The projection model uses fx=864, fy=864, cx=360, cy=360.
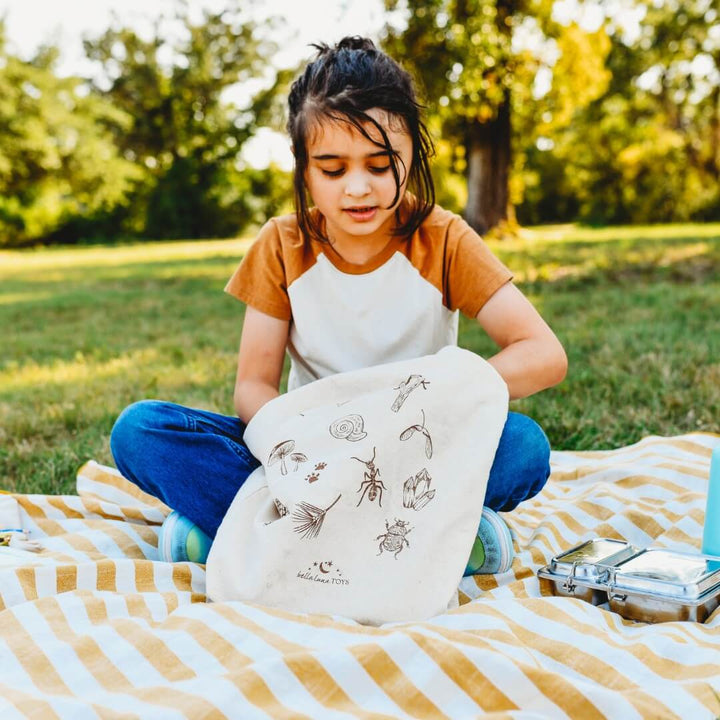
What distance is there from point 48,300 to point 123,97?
712 inches

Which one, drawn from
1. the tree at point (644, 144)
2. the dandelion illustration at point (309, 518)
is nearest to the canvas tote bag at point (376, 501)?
the dandelion illustration at point (309, 518)

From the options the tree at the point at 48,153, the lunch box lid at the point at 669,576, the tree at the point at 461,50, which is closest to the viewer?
the lunch box lid at the point at 669,576

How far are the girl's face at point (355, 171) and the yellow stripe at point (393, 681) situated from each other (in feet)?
2.69

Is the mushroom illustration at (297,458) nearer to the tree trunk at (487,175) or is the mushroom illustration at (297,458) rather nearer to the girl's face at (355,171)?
the girl's face at (355,171)

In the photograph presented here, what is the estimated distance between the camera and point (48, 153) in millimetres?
19719

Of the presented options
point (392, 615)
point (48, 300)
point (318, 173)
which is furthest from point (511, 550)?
point (48, 300)

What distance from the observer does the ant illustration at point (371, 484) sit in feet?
4.56

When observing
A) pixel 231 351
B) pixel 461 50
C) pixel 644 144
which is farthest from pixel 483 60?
pixel 644 144

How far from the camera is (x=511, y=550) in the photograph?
1.55 metres

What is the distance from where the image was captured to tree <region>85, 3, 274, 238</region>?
22.6m

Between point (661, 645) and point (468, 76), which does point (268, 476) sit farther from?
point (468, 76)

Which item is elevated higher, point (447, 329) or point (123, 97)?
point (123, 97)

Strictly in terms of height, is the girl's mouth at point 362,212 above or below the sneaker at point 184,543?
above

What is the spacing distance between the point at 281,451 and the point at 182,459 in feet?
0.76
